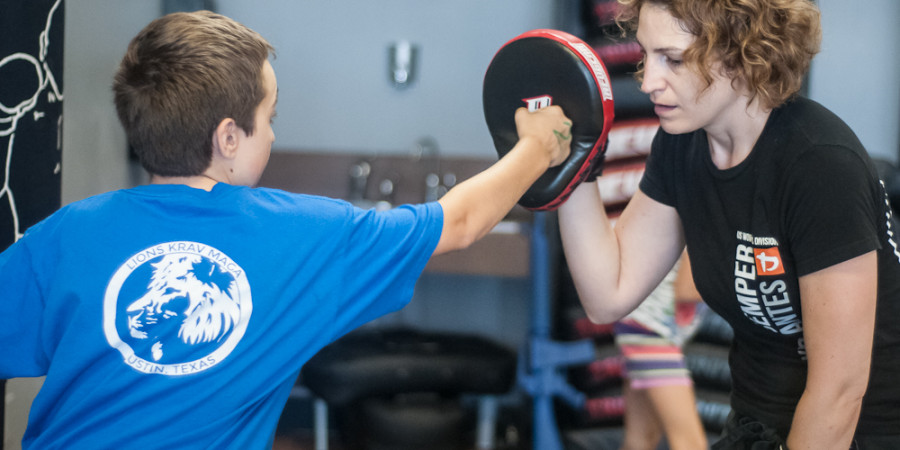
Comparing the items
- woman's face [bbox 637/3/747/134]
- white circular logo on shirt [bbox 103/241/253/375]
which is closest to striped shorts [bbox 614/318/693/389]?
woman's face [bbox 637/3/747/134]

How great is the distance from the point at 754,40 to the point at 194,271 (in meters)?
0.91

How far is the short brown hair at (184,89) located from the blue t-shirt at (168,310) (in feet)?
0.24

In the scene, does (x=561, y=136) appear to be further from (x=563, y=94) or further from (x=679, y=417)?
(x=679, y=417)

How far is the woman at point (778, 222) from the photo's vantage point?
3.66 feet

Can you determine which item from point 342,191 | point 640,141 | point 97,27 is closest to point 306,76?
point 342,191

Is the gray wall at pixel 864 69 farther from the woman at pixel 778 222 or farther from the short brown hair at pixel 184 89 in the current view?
the short brown hair at pixel 184 89

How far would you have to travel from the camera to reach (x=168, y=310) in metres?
1.05

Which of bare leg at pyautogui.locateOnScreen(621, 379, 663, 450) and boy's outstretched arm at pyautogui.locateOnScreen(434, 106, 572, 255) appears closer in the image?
boy's outstretched arm at pyautogui.locateOnScreen(434, 106, 572, 255)

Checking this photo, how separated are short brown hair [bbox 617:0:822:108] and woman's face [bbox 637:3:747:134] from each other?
2 centimetres

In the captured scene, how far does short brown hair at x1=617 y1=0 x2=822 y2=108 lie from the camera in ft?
3.87

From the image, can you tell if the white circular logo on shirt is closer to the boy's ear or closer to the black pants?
the boy's ear

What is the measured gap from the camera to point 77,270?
3.47 feet

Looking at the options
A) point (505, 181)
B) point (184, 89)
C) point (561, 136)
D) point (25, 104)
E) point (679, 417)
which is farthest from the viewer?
point (679, 417)

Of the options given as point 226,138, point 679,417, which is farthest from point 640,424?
point 226,138
